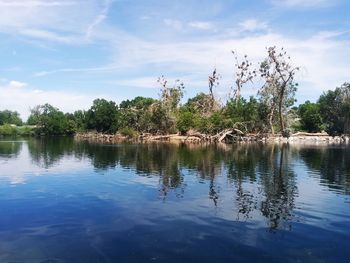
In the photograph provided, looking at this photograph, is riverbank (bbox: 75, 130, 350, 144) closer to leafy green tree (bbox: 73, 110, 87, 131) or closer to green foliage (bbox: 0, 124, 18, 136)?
leafy green tree (bbox: 73, 110, 87, 131)

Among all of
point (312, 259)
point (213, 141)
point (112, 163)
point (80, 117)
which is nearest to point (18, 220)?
point (312, 259)

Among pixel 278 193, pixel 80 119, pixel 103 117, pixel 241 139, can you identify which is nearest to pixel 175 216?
pixel 278 193

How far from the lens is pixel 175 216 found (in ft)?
78.5

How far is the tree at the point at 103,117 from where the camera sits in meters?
144

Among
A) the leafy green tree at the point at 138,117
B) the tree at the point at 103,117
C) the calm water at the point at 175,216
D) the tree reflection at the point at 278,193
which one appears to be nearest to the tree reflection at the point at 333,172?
the calm water at the point at 175,216

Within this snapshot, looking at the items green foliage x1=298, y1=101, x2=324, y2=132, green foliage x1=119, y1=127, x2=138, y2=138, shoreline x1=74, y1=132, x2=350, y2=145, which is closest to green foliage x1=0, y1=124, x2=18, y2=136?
green foliage x1=119, y1=127, x2=138, y2=138

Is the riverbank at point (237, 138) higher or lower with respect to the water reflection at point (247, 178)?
higher

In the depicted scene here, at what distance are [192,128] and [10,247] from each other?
322 feet

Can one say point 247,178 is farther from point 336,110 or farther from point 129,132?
point 336,110

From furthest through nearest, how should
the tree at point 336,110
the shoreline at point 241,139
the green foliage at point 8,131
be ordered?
the green foliage at point 8,131
the tree at point 336,110
the shoreline at point 241,139

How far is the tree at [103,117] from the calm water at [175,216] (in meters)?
99.6

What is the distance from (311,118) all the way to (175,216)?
12170 centimetres

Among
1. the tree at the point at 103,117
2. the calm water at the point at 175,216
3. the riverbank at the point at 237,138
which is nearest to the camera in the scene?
the calm water at the point at 175,216

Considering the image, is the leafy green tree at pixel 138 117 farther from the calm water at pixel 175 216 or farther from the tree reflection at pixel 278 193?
the calm water at pixel 175 216
